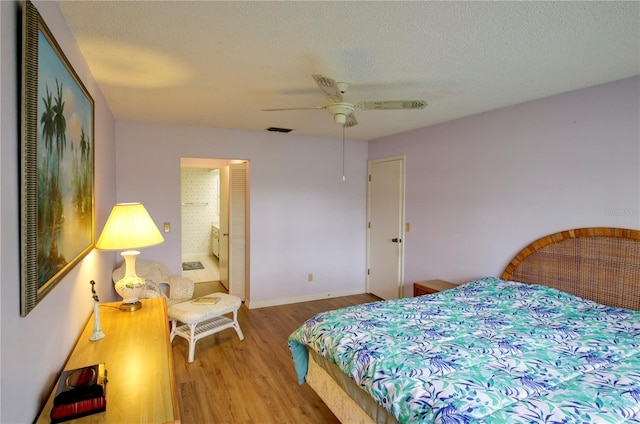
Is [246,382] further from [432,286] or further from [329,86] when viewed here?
[329,86]

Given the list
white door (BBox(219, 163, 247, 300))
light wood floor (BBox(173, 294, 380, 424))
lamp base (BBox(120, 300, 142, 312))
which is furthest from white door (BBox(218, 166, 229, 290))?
lamp base (BBox(120, 300, 142, 312))

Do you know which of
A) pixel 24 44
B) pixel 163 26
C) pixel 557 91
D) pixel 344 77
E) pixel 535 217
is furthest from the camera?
pixel 535 217

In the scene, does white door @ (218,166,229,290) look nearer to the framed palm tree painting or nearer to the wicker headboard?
the framed palm tree painting

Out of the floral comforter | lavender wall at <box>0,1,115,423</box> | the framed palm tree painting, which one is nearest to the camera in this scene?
lavender wall at <box>0,1,115,423</box>

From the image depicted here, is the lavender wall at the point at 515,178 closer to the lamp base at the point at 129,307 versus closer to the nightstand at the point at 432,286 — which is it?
the nightstand at the point at 432,286

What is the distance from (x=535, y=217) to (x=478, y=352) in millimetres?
1790

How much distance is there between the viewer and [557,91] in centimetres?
286

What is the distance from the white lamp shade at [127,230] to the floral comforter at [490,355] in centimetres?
122

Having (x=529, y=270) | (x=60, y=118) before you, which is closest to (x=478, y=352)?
(x=529, y=270)

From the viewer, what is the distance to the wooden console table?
4.09ft

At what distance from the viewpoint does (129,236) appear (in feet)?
7.13

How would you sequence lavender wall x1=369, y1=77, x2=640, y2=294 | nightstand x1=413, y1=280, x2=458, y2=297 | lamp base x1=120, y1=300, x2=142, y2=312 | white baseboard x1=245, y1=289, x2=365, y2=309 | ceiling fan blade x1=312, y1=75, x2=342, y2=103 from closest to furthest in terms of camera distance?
ceiling fan blade x1=312, y1=75, x2=342, y2=103 < lamp base x1=120, y1=300, x2=142, y2=312 < lavender wall x1=369, y1=77, x2=640, y2=294 < nightstand x1=413, y1=280, x2=458, y2=297 < white baseboard x1=245, y1=289, x2=365, y2=309

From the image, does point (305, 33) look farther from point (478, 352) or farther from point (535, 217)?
point (535, 217)

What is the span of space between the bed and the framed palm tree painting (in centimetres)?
145
